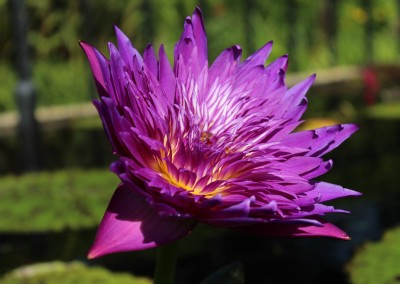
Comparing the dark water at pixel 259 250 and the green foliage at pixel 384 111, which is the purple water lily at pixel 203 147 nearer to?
the dark water at pixel 259 250

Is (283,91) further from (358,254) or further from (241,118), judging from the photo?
(358,254)

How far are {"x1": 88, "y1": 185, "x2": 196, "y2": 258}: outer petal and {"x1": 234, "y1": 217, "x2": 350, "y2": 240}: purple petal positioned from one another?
52mm

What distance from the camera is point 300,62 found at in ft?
21.7

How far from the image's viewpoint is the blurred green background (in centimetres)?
161

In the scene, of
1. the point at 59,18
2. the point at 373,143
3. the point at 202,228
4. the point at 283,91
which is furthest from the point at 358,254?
the point at 59,18

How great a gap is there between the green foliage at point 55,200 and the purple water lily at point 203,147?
1.00 meters

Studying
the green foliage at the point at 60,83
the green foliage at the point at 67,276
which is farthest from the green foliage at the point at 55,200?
the green foliage at the point at 60,83

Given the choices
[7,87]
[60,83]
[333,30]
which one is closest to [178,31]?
[333,30]

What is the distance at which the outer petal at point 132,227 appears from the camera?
0.58 metres

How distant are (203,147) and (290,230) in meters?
0.10

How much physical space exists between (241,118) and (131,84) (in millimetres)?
109

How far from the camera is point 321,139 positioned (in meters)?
0.69

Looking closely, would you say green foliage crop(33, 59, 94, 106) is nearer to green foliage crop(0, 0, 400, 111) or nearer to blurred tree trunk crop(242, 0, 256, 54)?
green foliage crop(0, 0, 400, 111)

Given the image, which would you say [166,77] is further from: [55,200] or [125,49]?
[55,200]
